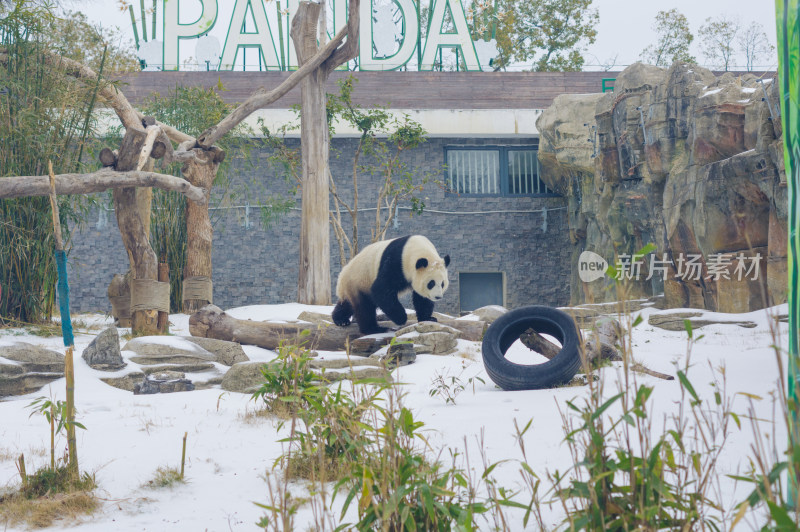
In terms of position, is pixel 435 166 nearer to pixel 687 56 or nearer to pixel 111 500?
pixel 687 56

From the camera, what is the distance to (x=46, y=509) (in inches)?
104

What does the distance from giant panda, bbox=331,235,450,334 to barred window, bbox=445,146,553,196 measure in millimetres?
8452

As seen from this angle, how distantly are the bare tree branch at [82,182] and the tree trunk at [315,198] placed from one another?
2.82 metres

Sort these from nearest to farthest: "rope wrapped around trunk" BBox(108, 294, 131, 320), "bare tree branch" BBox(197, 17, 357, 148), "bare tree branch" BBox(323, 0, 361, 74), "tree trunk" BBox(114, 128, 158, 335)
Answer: "tree trunk" BBox(114, 128, 158, 335)
"rope wrapped around trunk" BBox(108, 294, 131, 320)
"bare tree branch" BBox(197, 17, 357, 148)
"bare tree branch" BBox(323, 0, 361, 74)

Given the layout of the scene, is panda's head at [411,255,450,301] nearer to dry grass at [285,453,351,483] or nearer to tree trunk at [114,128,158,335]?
tree trunk at [114,128,158,335]

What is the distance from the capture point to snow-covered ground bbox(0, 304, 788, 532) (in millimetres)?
2705

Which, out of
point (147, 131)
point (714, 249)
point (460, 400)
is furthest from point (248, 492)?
point (714, 249)

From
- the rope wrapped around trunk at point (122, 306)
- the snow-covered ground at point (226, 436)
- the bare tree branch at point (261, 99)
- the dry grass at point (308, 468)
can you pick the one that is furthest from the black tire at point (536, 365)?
the rope wrapped around trunk at point (122, 306)

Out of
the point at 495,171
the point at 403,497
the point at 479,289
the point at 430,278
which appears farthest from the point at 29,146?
the point at 495,171

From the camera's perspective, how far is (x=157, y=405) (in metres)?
4.74

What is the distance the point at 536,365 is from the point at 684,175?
7.90 meters

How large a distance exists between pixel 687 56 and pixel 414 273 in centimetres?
1895

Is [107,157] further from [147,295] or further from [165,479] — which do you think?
[165,479]

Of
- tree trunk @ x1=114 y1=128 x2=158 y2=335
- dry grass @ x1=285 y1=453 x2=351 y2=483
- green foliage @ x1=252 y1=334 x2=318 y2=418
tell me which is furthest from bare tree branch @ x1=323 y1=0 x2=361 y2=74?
dry grass @ x1=285 y1=453 x2=351 y2=483
